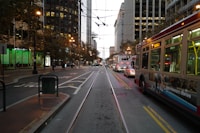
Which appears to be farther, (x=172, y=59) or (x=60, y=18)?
(x=60, y=18)

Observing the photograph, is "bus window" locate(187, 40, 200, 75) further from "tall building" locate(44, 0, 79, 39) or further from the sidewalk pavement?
"tall building" locate(44, 0, 79, 39)

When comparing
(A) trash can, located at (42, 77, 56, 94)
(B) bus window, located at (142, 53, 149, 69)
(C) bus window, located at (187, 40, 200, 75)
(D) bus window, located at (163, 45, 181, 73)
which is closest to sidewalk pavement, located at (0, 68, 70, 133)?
(A) trash can, located at (42, 77, 56, 94)

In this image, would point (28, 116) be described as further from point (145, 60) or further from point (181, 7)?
point (181, 7)

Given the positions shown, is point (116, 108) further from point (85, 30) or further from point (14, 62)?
point (85, 30)

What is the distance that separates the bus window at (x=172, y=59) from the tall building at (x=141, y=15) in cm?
12715

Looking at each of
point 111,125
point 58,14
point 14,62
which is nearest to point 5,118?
point 111,125

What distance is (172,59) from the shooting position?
34.3 ft

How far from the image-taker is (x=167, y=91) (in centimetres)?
1112

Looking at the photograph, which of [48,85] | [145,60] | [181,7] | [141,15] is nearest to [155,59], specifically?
[145,60]

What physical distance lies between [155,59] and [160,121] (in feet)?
16.0

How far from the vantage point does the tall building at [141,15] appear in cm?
13856

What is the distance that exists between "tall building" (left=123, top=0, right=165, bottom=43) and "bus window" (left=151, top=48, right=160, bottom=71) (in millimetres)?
124150

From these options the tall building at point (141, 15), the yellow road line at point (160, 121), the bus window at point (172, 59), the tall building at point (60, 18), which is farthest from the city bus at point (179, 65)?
the tall building at point (141, 15)

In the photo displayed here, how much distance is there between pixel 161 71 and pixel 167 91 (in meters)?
1.25
